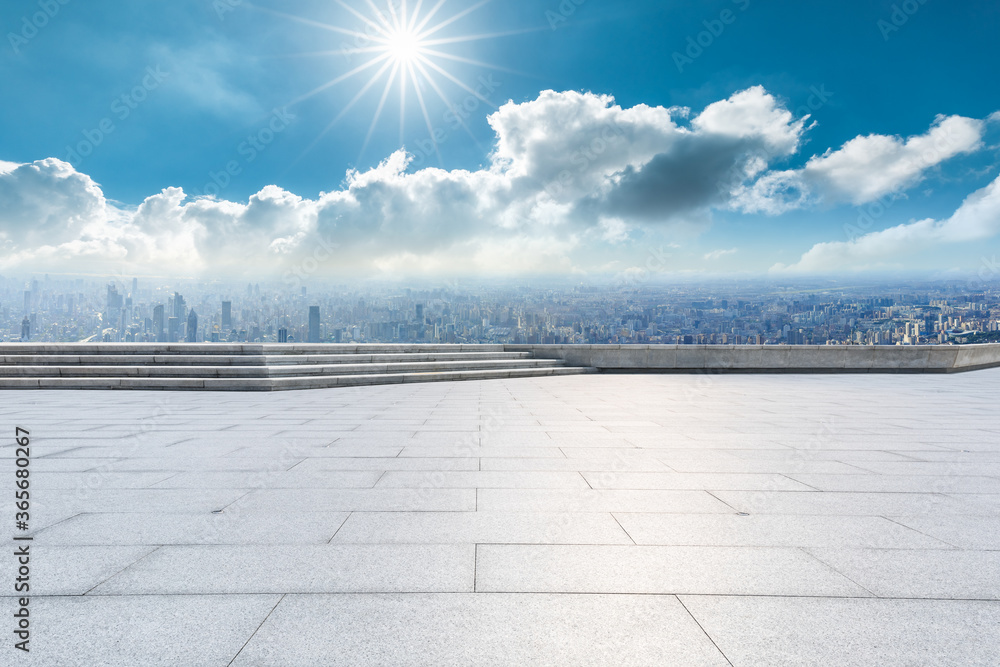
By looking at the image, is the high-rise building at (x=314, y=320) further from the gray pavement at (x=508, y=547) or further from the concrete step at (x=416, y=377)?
the gray pavement at (x=508, y=547)

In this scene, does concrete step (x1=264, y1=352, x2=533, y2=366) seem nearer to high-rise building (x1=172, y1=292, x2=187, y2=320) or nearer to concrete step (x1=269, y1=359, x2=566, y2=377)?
concrete step (x1=269, y1=359, x2=566, y2=377)

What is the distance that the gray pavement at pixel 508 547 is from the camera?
2.21m

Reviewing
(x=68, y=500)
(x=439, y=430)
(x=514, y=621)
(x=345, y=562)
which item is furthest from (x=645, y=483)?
(x=68, y=500)

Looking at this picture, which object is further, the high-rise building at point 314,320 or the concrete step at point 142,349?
the high-rise building at point 314,320

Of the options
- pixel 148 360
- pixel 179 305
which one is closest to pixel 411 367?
pixel 148 360

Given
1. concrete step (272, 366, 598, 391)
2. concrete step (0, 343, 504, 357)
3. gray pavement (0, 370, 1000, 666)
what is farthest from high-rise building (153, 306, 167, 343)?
gray pavement (0, 370, 1000, 666)

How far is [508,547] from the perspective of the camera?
10.5ft

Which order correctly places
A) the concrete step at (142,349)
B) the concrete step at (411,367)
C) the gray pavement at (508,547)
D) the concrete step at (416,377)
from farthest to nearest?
the concrete step at (142,349) < the concrete step at (411,367) < the concrete step at (416,377) < the gray pavement at (508,547)

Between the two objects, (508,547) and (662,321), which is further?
(662,321)

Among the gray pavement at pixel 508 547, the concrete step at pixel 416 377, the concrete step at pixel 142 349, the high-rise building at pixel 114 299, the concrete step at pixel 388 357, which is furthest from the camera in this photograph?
the high-rise building at pixel 114 299

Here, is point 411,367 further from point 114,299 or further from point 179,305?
point 114,299

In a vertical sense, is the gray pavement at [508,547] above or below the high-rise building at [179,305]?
below

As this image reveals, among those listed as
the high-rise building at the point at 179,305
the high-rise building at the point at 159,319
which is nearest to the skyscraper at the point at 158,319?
the high-rise building at the point at 159,319

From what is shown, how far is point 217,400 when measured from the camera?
34.6 ft
